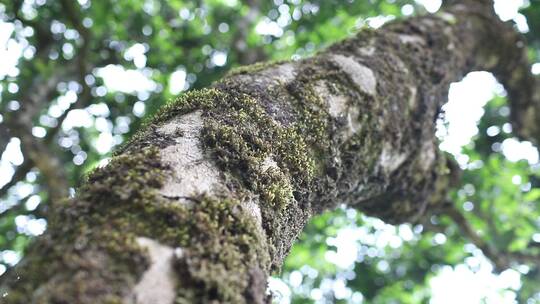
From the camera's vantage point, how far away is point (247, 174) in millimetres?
1587

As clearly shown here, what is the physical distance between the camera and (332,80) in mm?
2395

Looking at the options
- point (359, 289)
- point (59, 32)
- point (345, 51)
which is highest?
point (345, 51)

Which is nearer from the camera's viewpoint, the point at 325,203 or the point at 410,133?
the point at 325,203

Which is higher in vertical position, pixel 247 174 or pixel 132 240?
pixel 132 240

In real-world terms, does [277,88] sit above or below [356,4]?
above

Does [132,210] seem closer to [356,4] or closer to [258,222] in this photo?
[258,222]

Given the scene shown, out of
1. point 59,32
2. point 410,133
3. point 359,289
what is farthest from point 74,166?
point 410,133

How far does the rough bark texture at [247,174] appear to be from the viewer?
3.52 feet

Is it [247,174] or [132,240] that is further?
[247,174]

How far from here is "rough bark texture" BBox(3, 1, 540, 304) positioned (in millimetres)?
1074

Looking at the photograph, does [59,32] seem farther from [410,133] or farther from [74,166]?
[410,133]

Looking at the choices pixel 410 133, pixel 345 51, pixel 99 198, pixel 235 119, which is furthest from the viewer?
pixel 410 133

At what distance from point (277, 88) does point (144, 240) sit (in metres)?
1.11

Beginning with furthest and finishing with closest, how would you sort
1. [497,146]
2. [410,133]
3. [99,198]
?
[497,146] < [410,133] < [99,198]
